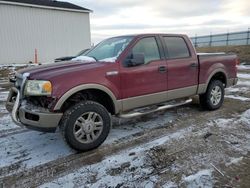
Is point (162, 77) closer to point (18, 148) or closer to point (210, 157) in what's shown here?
point (210, 157)

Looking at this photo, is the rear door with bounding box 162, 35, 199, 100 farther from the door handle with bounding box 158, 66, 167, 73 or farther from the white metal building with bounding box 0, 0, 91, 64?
the white metal building with bounding box 0, 0, 91, 64

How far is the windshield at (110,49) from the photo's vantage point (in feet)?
13.8

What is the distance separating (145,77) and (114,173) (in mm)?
1854

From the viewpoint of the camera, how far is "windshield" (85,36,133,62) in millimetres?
4207

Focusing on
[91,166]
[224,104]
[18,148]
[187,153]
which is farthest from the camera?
[224,104]

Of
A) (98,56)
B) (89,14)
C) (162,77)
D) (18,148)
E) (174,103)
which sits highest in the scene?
(89,14)

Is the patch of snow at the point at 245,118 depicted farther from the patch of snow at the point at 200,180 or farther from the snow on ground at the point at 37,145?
the patch of snow at the point at 200,180

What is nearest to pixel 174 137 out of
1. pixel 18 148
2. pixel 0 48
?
pixel 18 148

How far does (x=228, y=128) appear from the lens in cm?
448

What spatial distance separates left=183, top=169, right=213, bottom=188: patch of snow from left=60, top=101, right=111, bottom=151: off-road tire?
1.45m

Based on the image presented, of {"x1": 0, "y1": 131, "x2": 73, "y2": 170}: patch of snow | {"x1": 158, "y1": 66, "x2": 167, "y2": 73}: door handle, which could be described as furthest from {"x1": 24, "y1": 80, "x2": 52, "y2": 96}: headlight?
{"x1": 158, "y1": 66, "x2": 167, "y2": 73}: door handle

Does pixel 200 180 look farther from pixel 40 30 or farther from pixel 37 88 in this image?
pixel 40 30

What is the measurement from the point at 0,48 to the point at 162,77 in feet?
49.4

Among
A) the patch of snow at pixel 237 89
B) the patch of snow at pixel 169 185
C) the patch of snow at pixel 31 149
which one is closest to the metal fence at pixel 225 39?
the patch of snow at pixel 237 89
